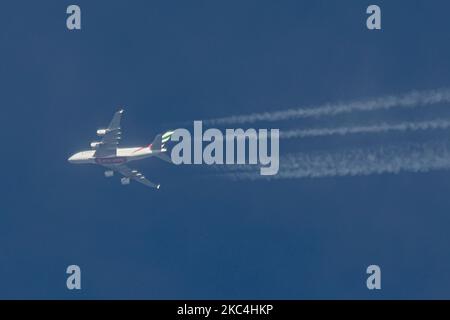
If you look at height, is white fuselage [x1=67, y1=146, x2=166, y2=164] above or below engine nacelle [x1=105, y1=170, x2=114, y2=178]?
above

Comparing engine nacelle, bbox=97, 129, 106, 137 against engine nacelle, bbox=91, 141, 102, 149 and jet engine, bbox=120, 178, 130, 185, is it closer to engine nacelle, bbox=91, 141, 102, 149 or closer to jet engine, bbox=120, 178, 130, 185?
engine nacelle, bbox=91, 141, 102, 149

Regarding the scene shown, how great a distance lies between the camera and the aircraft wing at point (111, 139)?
11744cm

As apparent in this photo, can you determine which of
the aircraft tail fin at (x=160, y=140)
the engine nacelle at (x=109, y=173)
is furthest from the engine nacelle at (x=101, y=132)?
the aircraft tail fin at (x=160, y=140)

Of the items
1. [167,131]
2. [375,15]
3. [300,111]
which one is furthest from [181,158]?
[375,15]

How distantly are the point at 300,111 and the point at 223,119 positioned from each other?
583 centimetres

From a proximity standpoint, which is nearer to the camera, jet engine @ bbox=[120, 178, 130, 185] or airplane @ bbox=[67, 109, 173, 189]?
airplane @ bbox=[67, 109, 173, 189]

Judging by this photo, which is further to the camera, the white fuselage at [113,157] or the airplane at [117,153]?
the white fuselage at [113,157]

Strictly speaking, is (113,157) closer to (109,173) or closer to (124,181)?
(109,173)

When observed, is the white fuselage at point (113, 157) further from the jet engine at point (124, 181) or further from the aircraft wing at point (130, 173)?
the jet engine at point (124, 181)

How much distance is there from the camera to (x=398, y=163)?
4409 inches

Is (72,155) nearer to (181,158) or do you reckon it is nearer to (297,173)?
(181,158)

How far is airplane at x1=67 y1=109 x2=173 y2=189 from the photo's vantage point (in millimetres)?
117375

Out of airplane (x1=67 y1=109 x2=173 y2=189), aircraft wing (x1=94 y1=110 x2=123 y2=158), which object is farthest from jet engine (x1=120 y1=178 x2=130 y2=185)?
aircraft wing (x1=94 y1=110 x2=123 y2=158)
